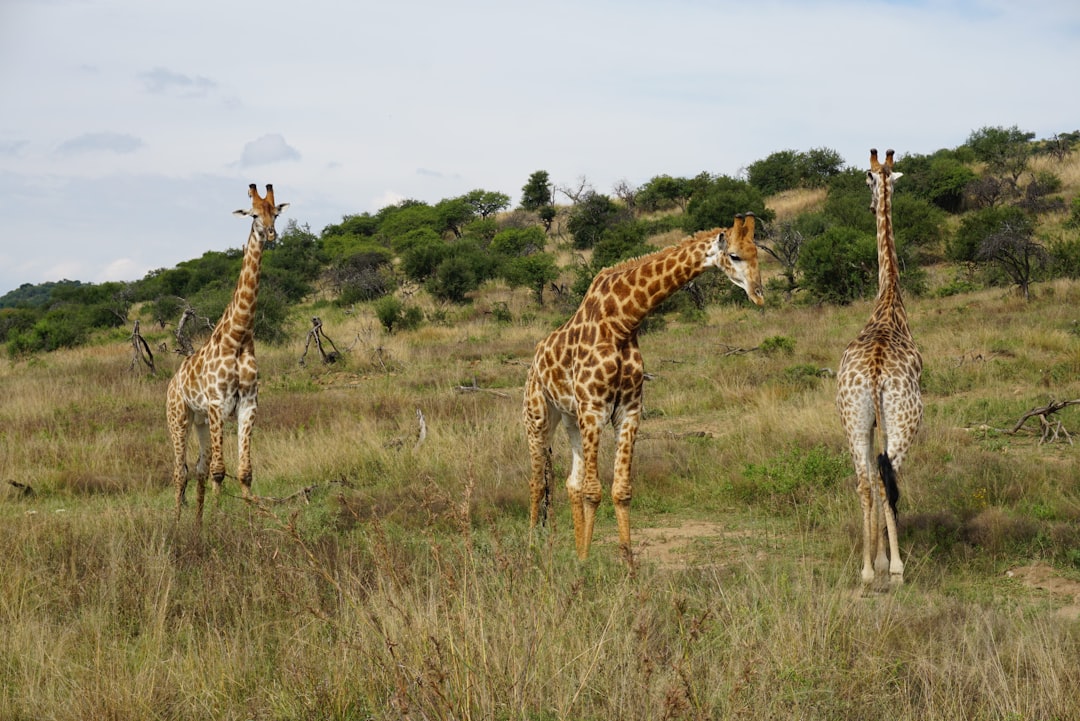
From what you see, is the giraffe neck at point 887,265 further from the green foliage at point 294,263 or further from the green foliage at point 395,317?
the green foliage at point 294,263

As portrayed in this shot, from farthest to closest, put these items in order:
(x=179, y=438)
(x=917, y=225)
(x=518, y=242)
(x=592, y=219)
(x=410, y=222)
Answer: (x=410, y=222)
(x=592, y=219)
(x=518, y=242)
(x=917, y=225)
(x=179, y=438)

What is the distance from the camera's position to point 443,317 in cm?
2823

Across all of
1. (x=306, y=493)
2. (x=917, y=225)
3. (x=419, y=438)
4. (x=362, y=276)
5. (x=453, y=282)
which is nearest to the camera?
(x=306, y=493)

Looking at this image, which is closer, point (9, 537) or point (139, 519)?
point (9, 537)

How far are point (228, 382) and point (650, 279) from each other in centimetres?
413

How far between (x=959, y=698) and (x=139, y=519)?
6112mm

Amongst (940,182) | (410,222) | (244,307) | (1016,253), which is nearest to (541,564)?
(244,307)

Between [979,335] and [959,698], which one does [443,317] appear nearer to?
[979,335]

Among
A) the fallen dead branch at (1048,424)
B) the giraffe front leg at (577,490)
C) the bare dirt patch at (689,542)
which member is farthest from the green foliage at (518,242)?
the giraffe front leg at (577,490)

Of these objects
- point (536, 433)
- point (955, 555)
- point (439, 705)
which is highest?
point (536, 433)

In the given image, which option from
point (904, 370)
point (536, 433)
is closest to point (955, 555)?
point (904, 370)

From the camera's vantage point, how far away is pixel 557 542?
20.8 feet

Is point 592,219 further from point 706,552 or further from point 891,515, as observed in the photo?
point 891,515

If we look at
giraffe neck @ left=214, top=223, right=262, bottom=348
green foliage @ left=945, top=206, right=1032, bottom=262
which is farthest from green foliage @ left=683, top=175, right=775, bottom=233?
giraffe neck @ left=214, top=223, right=262, bottom=348
